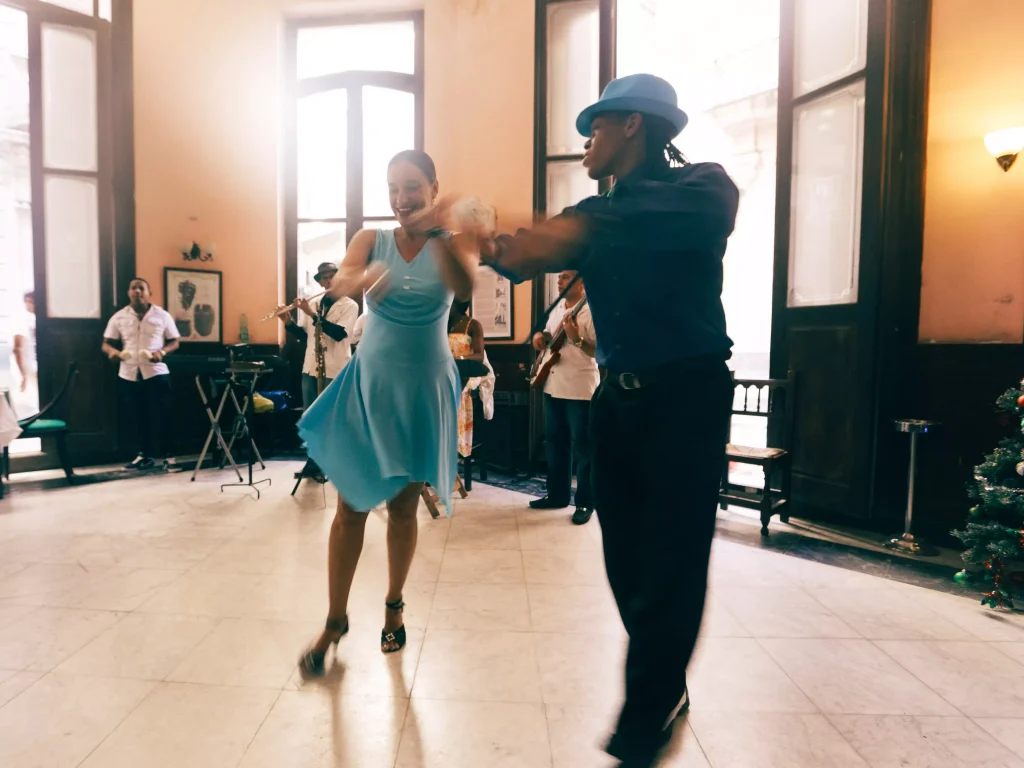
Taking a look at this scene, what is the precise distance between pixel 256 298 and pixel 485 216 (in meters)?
6.06

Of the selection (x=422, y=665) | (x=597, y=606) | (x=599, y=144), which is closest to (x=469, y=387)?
(x=597, y=606)

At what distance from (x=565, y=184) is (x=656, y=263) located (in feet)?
15.6

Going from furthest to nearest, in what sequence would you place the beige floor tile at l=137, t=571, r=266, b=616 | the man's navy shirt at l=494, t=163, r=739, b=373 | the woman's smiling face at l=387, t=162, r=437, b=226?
the beige floor tile at l=137, t=571, r=266, b=616 < the woman's smiling face at l=387, t=162, r=437, b=226 < the man's navy shirt at l=494, t=163, r=739, b=373

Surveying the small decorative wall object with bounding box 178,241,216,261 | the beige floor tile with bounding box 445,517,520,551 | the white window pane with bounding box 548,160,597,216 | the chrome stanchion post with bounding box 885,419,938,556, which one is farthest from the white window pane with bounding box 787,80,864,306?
the small decorative wall object with bounding box 178,241,216,261

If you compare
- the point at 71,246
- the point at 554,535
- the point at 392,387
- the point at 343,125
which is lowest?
the point at 554,535

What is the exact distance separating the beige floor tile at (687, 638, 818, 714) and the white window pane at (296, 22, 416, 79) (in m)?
6.37

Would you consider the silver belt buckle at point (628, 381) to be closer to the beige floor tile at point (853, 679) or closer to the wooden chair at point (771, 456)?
the beige floor tile at point (853, 679)

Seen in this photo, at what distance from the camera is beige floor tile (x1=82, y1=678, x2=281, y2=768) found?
161cm

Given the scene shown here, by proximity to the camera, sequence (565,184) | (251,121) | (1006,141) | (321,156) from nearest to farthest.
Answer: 1. (1006,141)
2. (565,184)
3. (251,121)
4. (321,156)

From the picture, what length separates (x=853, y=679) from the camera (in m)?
2.10

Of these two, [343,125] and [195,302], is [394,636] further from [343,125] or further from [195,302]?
[343,125]

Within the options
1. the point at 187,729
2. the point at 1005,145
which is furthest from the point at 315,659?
the point at 1005,145

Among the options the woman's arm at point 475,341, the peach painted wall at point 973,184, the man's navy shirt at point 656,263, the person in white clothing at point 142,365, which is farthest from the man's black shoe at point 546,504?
the person in white clothing at point 142,365

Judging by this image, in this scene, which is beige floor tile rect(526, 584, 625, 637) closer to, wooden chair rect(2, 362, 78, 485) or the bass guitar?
the bass guitar
